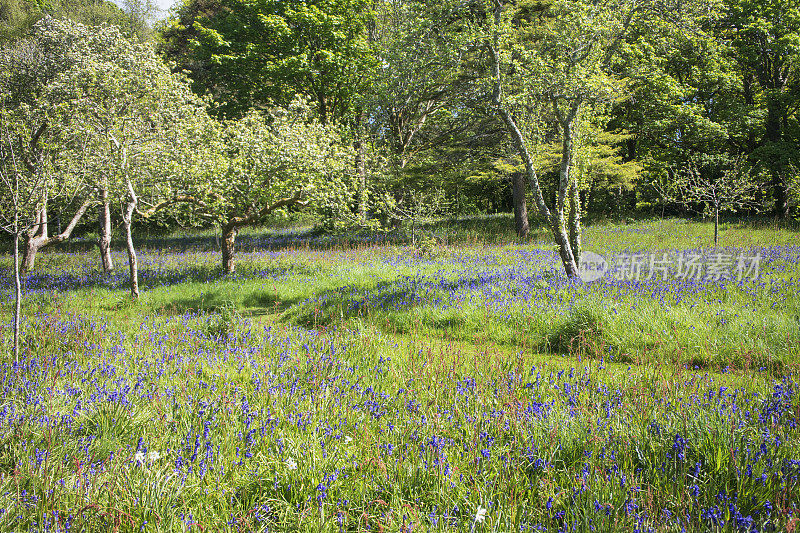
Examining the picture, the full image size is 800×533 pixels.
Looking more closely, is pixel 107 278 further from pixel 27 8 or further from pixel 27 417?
pixel 27 8

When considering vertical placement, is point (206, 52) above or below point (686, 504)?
above

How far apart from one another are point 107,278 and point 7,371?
966 centimetres

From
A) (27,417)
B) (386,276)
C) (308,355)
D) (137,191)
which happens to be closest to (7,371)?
(27,417)

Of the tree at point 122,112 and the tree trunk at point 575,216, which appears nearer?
the tree trunk at point 575,216

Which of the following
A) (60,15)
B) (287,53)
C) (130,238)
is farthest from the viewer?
(287,53)

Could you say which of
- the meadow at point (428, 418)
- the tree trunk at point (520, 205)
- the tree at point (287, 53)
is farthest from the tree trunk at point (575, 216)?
the tree at point (287, 53)

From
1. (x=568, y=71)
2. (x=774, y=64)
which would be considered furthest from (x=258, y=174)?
(x=774, y=64)

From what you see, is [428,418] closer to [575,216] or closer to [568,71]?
[575,216]

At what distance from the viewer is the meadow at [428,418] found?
2.64 metres

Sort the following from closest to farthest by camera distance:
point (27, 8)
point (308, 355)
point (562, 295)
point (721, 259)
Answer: point (308, 355), point (562, 295), point (721, 259), point (27, 8)

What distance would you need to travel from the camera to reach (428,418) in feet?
12.5

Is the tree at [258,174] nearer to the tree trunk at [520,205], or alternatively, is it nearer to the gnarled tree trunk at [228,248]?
the gnarled tree trunk at [228,248]

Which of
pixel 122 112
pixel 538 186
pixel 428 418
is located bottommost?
pixel 428 418

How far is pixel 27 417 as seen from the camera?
368cm
